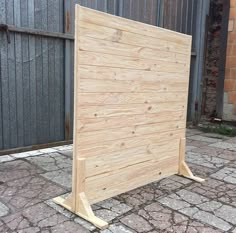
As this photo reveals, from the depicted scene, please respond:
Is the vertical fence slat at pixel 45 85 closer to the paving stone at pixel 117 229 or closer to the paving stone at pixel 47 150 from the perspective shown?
the paving stone at pixel 47 150

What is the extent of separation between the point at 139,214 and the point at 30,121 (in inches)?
79.8

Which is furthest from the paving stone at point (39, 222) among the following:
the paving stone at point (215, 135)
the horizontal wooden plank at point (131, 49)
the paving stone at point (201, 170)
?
the paving stone at point (215, 135)

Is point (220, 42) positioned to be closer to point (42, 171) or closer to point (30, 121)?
point (30, 121)

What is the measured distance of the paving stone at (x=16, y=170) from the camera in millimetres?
2865

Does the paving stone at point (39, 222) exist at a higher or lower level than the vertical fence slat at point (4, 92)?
lower

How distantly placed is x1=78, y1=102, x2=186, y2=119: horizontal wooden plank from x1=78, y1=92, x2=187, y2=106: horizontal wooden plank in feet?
0.10

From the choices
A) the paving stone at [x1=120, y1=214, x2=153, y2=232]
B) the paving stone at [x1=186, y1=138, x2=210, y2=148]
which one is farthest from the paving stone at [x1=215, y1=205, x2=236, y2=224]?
the paving stone at [x1=186, y1=138, x2=210, y2=148]

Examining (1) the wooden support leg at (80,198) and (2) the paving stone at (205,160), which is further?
(2) the paving stone at (205,160)

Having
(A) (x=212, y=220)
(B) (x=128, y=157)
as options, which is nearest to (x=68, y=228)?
(B) (x=128, y=157)

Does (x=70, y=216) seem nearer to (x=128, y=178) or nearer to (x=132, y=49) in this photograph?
(x=128, y=178)

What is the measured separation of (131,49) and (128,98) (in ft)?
1.30

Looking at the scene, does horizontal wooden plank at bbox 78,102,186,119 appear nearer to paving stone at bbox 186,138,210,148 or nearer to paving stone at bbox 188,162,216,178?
paving stone at bbox 188,162,216,178

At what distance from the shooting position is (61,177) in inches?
114

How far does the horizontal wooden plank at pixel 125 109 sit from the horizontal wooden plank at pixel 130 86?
12cm
